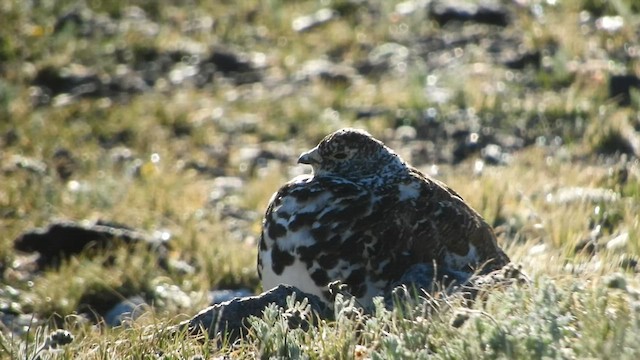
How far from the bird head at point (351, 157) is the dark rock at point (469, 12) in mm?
7147

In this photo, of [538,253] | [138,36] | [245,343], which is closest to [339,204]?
[245,343]

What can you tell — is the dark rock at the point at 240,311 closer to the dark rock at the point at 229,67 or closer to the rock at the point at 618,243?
the rock at the point at 618,243

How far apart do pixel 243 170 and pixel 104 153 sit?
3.98 ft

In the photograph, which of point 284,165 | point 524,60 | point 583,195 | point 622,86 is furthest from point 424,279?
point 524,60

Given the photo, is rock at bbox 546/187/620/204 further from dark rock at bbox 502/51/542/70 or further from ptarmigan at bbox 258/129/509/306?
dark rock at bbox 502/51/542/70

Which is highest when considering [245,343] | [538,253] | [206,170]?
[245,343]

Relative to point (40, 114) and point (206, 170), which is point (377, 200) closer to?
point (206, 170)

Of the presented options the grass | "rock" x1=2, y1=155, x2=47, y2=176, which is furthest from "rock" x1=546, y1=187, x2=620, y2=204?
"rock" x1=2, y1=155, x2=47, y2=176

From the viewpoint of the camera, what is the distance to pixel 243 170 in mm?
9758

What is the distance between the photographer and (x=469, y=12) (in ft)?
40.8

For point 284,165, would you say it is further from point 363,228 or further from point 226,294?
point 363,228

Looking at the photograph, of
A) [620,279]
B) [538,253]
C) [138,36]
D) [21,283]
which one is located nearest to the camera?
[620,279]

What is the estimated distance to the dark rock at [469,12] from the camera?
12.2m

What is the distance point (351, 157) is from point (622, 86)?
5.17 meters
